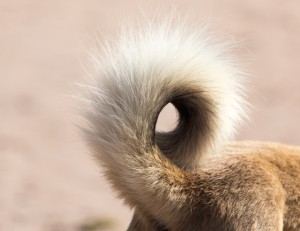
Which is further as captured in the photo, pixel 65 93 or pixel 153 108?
pixel 65 93

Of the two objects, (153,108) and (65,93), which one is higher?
(65,93)

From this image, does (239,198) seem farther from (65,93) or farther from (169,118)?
(65,93)

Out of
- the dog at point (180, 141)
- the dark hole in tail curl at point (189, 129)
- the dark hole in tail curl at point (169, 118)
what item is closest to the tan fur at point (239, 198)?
the dog at point (180, 141)

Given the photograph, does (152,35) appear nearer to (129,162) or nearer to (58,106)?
(129,162)

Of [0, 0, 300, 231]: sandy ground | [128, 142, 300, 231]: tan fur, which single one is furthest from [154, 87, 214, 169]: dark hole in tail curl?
[0, 0, 300, 231]: sandy ground

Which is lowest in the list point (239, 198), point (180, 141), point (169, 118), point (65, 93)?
point (239, 198)

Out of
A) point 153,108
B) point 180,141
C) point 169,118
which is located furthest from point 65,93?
point 153,108

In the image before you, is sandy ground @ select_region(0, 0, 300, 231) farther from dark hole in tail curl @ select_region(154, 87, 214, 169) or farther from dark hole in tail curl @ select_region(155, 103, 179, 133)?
dark hole in tail curl @ select_region(154, 87, 214, 169)
